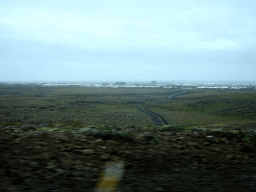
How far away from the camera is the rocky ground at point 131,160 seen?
2.93 m

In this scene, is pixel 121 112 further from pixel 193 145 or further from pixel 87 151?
pixel 87 151

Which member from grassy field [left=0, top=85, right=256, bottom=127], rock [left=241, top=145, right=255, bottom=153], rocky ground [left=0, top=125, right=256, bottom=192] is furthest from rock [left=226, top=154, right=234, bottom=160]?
grassy field [left=0, top=85, right=256, bottom=127]

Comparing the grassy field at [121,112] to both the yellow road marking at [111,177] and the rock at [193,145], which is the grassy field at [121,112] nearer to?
the yellow road marking at [111,177]

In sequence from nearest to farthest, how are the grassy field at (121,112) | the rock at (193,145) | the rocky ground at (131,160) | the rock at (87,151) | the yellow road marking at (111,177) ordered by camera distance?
1. the yellow road marking at (111,177)
2. the rocky ground at (131,160)
3. the rock at (87,151)
4. the rock at (193,145)
5. the grassy field at (121,112)

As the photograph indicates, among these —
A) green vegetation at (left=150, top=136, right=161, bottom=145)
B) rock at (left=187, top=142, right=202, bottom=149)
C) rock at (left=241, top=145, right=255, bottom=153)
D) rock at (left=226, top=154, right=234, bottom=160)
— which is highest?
green vegetation at (left=150, top=136, right=161, bottom=145)

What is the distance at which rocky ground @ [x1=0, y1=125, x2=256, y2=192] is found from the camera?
293 centimetres

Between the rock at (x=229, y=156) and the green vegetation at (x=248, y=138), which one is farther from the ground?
the green vegetation at (x=248, y=138)

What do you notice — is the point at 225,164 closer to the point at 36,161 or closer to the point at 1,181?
the point at 36,161

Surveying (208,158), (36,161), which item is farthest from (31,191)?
(208,158)

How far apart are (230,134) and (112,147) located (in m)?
3.52

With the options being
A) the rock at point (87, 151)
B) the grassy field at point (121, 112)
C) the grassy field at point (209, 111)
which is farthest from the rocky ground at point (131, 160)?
the grassy field at point (209, 111)

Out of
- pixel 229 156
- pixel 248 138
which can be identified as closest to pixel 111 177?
pixel 229 156

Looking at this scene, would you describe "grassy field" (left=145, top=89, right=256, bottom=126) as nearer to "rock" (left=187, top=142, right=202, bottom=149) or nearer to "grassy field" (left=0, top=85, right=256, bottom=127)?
"grassy field" (left=0, top=85, right=256, bottom=127)

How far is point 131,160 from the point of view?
3885 millimetres
